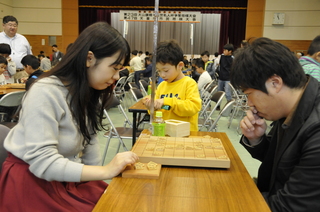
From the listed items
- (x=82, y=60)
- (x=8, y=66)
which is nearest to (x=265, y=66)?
(x=82, y=60)

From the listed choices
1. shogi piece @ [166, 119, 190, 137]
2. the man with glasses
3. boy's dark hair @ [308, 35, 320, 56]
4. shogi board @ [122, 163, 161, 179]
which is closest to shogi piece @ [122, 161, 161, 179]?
shogi board @ [122, 163, 161, 179]

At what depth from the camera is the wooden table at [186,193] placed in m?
0.87

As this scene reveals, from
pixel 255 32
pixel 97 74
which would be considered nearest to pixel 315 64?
pixel 97 74

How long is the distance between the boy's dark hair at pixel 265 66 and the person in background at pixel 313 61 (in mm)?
1842

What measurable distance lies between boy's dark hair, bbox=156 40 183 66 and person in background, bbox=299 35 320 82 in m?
1.19

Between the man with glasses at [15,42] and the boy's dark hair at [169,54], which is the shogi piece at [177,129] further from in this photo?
the man with glasses at [15,42]

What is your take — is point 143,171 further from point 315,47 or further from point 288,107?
point 315,47

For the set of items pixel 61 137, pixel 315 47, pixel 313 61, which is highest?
pixel 315 47

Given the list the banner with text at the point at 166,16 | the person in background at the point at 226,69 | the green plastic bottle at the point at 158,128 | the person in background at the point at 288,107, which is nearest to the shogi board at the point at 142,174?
the person in background at the point at 288,107

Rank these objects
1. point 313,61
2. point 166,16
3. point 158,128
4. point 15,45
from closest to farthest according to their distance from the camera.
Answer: point 158,128, point 313,61, point 15,45, point 166,16

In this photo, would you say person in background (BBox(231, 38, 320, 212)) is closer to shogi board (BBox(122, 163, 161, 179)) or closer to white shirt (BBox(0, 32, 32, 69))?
shogi board (BBox(122, 163, 161, 179))

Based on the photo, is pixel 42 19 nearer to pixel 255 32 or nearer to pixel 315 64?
pixel 255 32

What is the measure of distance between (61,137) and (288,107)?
80cm

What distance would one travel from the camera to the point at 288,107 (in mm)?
1027
